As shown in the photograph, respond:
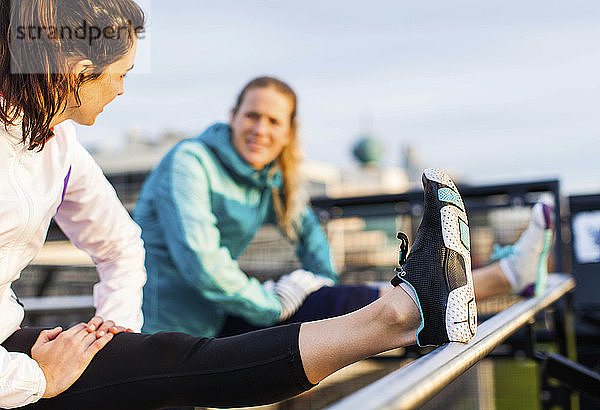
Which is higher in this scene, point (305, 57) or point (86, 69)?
point (305, 57)

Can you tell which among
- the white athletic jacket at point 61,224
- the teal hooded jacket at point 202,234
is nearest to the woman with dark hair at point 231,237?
the teal hooded jacket at point 202,234

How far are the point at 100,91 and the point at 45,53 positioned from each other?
11 cm

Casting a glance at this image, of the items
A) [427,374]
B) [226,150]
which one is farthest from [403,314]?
[226,150]

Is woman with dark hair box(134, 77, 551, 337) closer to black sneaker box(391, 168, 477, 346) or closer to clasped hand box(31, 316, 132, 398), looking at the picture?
clasped hand box(31, 316, 132, 398)

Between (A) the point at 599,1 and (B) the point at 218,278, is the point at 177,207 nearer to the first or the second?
(B) the point at 218,278

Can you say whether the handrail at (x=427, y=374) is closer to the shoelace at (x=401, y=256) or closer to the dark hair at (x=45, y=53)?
the shoelace at (x=401, y=256)

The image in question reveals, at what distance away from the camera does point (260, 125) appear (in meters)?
2.05

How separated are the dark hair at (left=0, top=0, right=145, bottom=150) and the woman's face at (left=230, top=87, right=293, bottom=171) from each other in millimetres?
993

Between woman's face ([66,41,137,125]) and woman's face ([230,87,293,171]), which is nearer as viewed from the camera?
woman's face ([66,41,137,125])

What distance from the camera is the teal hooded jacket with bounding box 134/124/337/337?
174 centimetres

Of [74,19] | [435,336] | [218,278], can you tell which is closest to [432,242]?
[435,336]

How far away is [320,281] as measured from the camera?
6.57 feet

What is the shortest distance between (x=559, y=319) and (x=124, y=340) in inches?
76.3

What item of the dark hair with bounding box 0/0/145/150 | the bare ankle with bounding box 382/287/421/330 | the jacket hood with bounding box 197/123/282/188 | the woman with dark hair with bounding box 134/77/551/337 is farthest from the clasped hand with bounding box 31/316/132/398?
the jacket hood with bounding box 197/123/282/188
